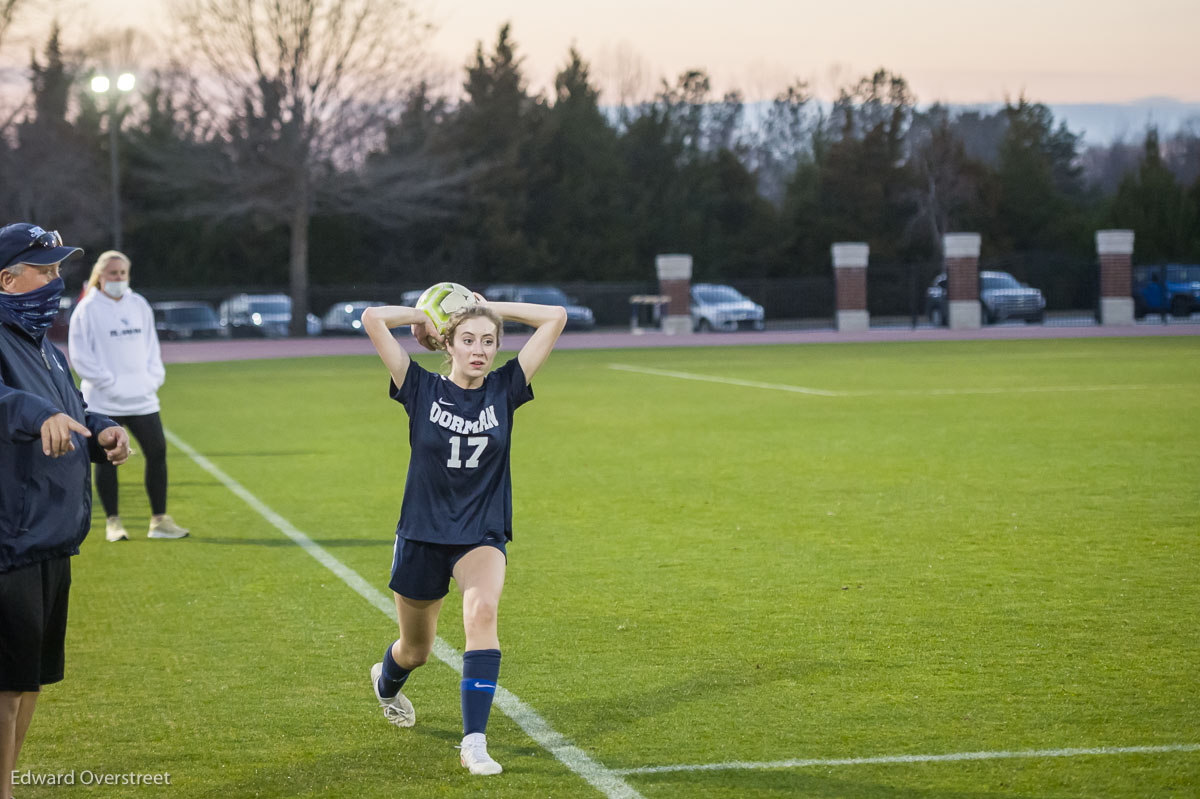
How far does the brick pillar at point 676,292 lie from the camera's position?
1885 inches

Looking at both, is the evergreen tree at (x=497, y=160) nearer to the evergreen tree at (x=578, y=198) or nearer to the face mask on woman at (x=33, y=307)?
the evergreen tree at (x=578, y=198)

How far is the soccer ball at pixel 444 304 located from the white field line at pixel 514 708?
160cm

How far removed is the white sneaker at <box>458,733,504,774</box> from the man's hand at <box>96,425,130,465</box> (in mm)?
1563

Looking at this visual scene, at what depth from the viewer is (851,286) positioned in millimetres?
46781

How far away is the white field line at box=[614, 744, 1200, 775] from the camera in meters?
4.97

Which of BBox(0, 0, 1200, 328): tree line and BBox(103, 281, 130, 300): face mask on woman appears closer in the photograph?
BBox(103, 281, 130, 300): face mask on woman

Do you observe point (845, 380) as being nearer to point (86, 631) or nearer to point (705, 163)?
point (86, 631)

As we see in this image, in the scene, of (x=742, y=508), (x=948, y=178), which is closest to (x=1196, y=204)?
(x=948, y=178)

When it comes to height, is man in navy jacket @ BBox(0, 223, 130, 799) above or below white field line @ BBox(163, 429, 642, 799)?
above

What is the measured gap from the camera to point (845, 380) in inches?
953

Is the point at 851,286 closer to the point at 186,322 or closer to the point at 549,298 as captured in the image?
the point at 549,298

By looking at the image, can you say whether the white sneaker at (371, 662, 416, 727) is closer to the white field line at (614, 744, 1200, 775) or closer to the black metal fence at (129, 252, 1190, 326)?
the white field line at (614, 744, 1200, 775)

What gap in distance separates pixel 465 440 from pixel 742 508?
6.01m

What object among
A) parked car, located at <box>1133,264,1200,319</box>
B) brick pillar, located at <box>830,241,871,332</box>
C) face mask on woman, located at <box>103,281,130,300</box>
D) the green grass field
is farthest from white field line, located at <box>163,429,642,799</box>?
parked car, located at <box>1133,264,1200,319</box>
